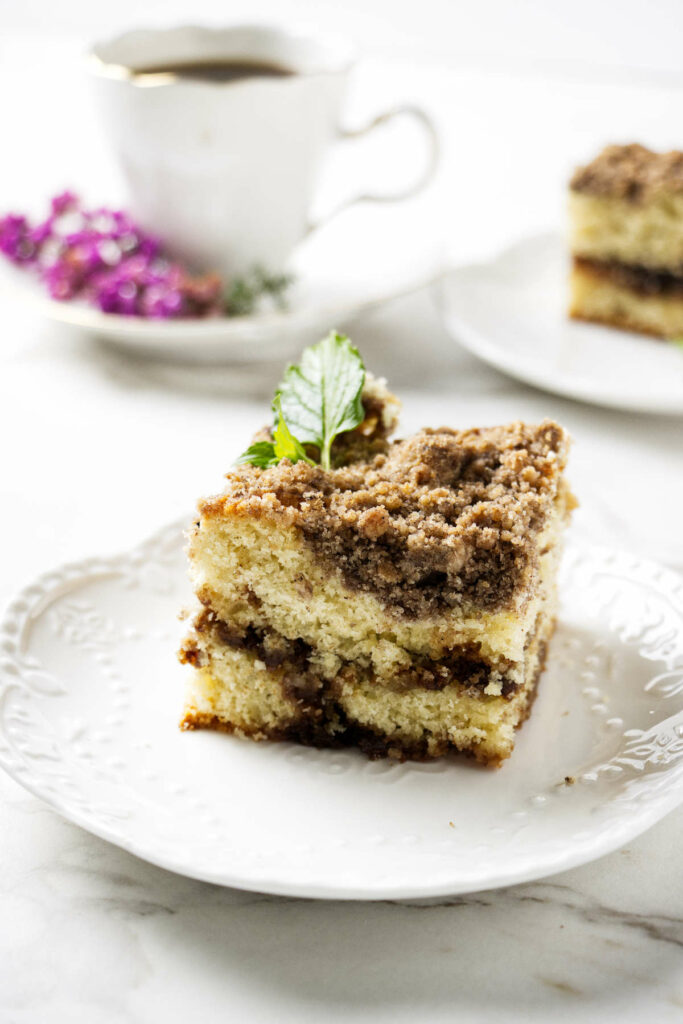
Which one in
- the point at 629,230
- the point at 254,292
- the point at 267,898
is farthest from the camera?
the point at 629,230

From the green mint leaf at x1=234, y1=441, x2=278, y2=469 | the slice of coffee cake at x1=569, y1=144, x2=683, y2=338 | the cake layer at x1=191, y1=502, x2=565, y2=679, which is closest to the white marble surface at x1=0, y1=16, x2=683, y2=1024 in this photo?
the cake layer at x1=191, y1=502, x2=565, y2=679

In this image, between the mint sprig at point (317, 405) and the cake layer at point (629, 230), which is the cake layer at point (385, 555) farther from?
the cake layer at point (629, 230)

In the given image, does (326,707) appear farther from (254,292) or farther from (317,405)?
(254,292)

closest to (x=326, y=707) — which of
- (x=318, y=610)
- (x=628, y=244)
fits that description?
(x=318, y=610)

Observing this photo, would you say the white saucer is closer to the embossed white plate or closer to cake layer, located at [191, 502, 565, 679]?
the embossed white plate

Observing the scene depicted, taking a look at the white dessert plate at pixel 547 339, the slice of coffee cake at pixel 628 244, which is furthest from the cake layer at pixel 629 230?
the white dessert plate at pixel 547 339

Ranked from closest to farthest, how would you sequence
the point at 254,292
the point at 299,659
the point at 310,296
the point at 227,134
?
the point at 299,659
the point at 227,134
the point at 254,292
the point at 310,296
